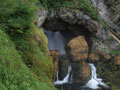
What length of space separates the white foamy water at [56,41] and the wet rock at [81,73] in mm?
3009

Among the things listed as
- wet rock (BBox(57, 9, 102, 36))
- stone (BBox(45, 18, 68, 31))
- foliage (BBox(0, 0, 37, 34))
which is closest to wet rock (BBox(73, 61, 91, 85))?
wet rock (BBox(57, 9, 102, 36))

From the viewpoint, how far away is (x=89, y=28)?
50.1ft

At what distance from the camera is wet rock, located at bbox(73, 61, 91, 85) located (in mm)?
12783

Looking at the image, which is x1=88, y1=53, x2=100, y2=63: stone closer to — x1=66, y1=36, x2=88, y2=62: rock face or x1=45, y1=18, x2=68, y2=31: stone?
x1=66, y1=36, x2=88, y2=62: rock face

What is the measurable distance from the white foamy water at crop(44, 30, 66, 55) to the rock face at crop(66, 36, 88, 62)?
1.82 m

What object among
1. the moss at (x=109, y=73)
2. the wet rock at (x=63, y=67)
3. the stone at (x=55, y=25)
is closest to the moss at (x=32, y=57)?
the wet rock at (x=63, y=67)

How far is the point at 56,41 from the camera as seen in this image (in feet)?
54.2

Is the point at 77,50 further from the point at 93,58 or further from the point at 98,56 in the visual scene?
the point at 98,56

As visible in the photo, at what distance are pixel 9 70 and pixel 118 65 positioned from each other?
12942 millimetres

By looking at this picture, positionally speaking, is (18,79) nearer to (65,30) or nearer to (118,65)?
(118,65)

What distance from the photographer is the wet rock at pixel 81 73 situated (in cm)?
1278

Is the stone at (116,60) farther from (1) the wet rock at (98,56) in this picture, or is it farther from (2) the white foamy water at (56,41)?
(2) the white foamy water at (56,41)

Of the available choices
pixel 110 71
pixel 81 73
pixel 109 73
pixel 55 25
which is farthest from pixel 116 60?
pixel 55 25

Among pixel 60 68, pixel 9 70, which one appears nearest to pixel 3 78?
pixel 9 70
